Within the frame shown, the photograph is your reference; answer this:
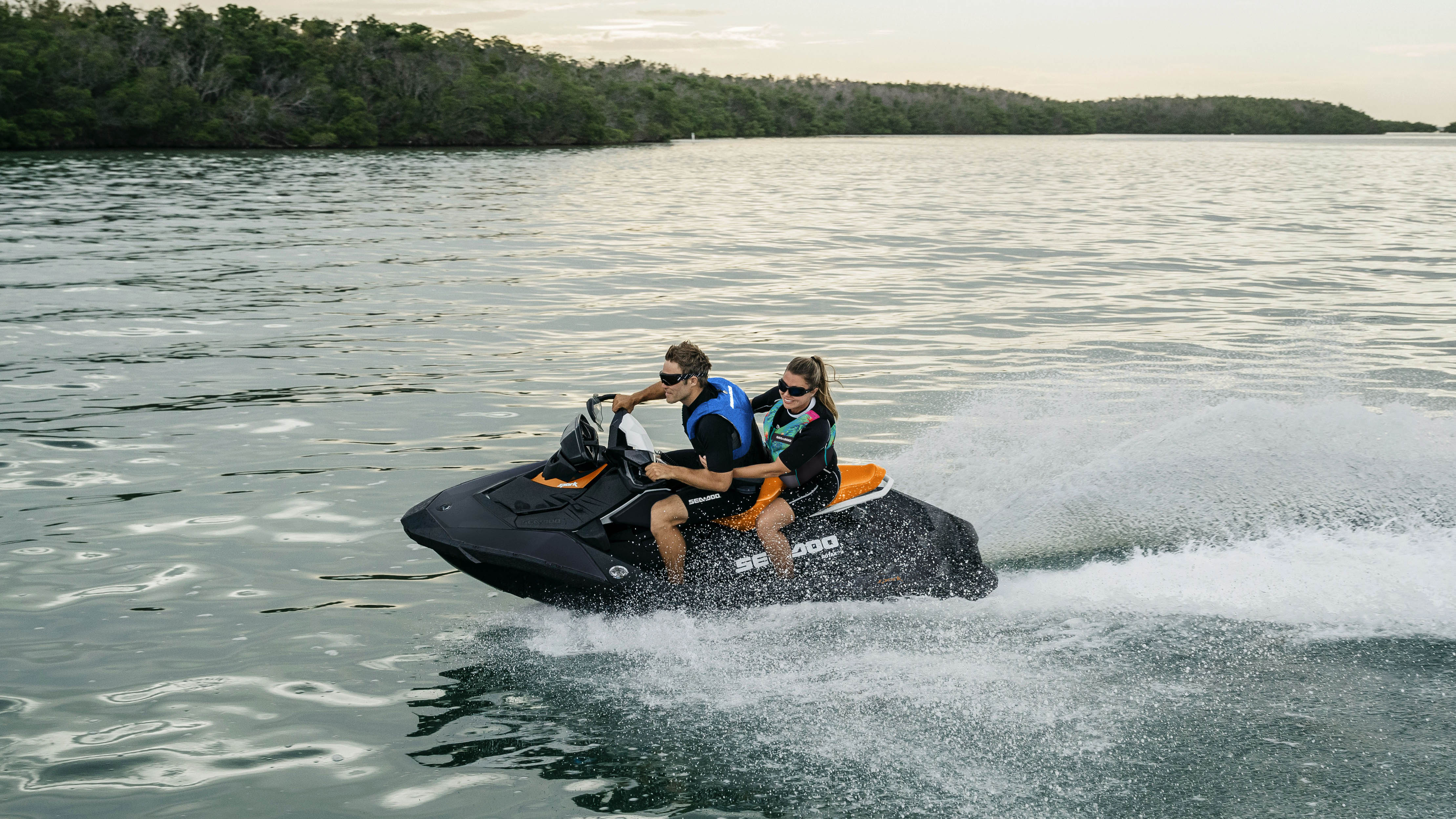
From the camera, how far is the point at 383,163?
5566 cm

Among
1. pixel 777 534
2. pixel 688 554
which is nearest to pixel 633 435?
pixel 688 554

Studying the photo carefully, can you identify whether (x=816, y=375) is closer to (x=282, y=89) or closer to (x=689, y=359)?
(x=689, y=359)

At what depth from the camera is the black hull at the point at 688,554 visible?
223 inches

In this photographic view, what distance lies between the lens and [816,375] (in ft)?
18.9

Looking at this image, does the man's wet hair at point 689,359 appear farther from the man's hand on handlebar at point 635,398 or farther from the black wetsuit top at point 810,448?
the black wetsuit top at point 810,448

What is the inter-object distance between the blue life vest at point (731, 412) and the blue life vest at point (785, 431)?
19cm

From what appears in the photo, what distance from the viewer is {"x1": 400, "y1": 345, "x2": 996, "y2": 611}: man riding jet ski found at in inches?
223

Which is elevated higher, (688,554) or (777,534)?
(777,534)

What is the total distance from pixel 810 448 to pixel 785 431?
0.30m

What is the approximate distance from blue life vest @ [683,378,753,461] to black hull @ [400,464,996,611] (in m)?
0.46

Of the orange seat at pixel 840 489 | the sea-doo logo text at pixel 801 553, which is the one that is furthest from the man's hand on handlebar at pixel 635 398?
the sea-doo logo text at pixel 801 553

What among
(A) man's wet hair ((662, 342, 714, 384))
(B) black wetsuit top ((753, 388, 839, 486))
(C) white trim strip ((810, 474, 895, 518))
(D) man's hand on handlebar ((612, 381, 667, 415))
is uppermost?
(A) man's wet hair ((662, 342, 714, 384))

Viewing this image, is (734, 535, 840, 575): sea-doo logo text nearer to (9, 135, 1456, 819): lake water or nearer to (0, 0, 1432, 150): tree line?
(9, 135, 1456, 819): lake water

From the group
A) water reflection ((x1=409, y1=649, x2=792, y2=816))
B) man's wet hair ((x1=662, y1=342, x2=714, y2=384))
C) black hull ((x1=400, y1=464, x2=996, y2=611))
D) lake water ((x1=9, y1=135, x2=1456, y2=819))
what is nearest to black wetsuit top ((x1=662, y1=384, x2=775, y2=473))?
man's wet hair ((x1=662, y1=342, x2=714, y2=384))
